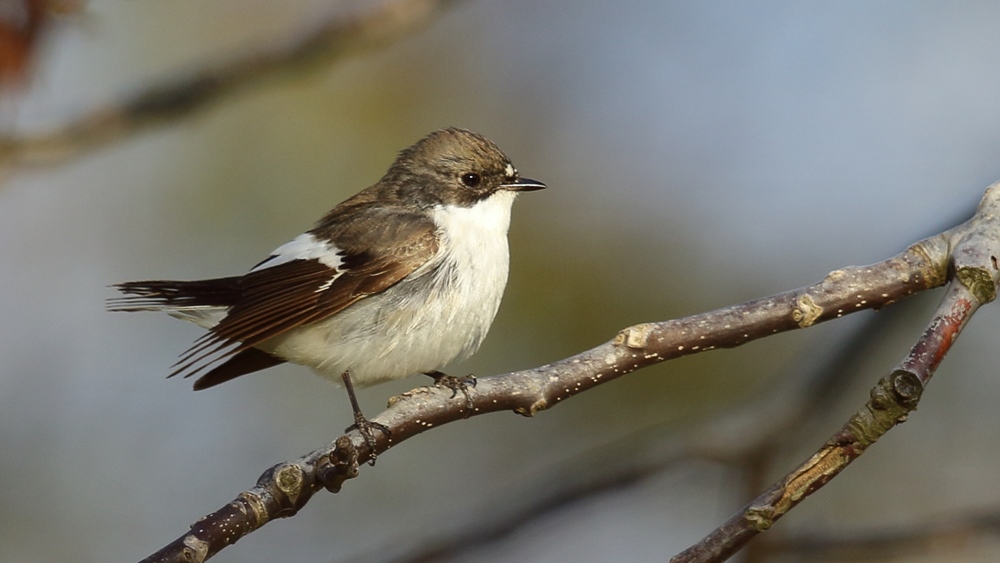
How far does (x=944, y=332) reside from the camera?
106 inches

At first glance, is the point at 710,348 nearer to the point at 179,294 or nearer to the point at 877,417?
the point at 877,417

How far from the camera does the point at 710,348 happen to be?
10.1ft

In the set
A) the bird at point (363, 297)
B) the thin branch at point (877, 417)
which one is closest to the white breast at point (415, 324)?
the bird at point (363, 297)

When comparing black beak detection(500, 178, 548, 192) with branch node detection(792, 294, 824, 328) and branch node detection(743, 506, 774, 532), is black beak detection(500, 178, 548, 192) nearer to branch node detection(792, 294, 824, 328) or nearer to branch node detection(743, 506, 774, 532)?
branch node detection(792, 294, 824, 328)

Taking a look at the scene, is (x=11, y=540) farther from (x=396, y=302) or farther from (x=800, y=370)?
(x=800, y=370)

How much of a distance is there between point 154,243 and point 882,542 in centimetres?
592

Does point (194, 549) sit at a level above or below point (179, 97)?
below

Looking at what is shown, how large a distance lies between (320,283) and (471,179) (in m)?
1.05

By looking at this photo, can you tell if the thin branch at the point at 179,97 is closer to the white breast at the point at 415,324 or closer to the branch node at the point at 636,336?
the white breast at the point at 415,324

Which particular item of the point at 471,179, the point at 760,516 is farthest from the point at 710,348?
the point at 471,179

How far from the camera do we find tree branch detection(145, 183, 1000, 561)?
105 inches

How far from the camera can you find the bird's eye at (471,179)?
5211mm

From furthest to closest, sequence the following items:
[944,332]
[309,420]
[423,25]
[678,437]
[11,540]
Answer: [309,420]
[11,540]
[678,437]
[423,25]
[944,332]

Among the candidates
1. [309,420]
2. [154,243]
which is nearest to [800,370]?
[309,420]
